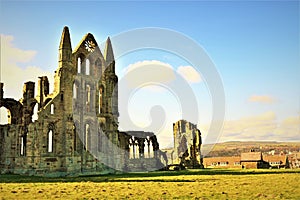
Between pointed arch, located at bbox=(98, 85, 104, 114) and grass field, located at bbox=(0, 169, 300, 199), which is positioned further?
pointed arch, located at bbox=(98, 85, 104, 114)

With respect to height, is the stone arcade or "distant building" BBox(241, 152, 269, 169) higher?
the stone arcade

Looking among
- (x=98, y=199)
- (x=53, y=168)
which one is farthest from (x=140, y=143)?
(x=98, y=199)

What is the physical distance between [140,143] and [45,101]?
19451mm

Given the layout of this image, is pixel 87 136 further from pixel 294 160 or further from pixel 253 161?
pixel 294 160

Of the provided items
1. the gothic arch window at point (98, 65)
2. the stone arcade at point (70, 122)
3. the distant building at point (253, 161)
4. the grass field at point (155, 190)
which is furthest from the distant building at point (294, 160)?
the grass field at point (155, 190)

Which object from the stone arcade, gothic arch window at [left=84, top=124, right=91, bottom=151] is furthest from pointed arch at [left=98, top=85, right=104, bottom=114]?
gothic arch window at [left=84, top=124, right=91, bottom=151]

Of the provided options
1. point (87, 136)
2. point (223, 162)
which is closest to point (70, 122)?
point (87, 136)

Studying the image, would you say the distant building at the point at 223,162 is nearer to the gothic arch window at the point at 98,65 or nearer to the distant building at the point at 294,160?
the distant building at the point at 294,160

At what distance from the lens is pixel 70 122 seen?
3678 cm

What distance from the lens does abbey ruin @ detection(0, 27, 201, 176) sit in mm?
34625

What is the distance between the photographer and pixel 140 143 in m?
55.5

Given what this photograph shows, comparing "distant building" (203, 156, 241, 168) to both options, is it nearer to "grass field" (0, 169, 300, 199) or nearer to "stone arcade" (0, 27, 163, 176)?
"stone arcade" (0, 27, 163, 176)

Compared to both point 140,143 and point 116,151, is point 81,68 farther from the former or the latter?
point 140,143

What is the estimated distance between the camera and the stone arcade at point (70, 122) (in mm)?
34625
